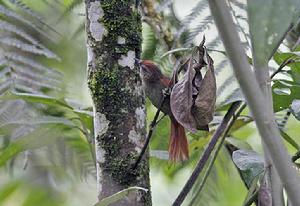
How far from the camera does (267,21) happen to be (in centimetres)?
35

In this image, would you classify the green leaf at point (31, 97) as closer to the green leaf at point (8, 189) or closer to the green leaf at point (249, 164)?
the green leaf at point (249, 164)

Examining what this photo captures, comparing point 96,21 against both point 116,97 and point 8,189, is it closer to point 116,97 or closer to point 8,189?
point 116,97

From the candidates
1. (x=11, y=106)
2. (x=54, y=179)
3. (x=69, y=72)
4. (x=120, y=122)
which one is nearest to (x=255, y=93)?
(x=120, y=122)

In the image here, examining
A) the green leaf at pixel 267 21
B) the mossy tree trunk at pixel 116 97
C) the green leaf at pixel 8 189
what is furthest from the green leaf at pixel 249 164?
the green leaf at pixel 8 189

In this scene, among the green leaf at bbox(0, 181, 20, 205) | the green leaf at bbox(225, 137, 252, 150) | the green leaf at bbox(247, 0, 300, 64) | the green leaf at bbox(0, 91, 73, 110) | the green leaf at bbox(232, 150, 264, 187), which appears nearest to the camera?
the green leaf at bbox(247, 0, 300, 64)

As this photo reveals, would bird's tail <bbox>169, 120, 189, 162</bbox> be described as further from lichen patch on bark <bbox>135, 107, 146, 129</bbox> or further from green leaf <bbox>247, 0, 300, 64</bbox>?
green leaf <bbox>247, 0, 300, 64</bbox>

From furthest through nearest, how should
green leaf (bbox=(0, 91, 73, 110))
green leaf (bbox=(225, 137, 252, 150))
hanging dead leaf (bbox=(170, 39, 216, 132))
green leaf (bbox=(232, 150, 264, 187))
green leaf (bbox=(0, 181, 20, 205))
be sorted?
green leaf (bbox=(0, 181, 20, 205)), green leaf (bbox=(225, 137, 252, 150)), green leaf (bbox=(0, 91, 73, 110)), green leaf (bbox=(232, 150, 264, 187)), hanging dead leaf (bbox=(170, 39, 216, 132))

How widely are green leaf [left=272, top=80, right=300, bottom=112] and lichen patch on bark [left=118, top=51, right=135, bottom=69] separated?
0.59 feet

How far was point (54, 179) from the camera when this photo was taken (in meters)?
1.69

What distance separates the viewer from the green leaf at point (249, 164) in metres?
0.74

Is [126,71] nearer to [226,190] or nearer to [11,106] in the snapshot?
[11,106]

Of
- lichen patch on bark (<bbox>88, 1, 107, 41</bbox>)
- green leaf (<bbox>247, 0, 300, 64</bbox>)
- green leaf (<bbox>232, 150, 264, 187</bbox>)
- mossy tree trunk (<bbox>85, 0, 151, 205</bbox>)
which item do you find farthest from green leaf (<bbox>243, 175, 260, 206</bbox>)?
green leaf (<bbox>247, 0, 300, 64</bbox>)

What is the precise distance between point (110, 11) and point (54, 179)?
972 mm

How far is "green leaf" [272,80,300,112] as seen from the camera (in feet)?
2.65
